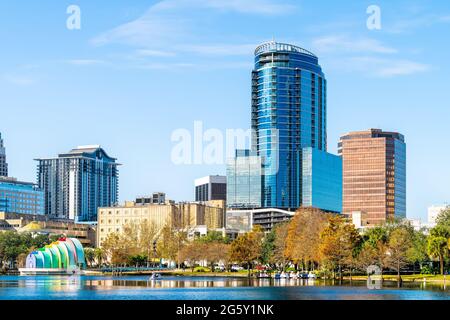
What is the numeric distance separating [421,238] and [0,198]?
4920 inches

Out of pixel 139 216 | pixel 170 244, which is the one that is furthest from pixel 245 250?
pixel 139 216

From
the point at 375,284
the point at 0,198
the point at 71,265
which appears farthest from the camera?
the point at 0,198

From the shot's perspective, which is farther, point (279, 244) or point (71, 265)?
point (71, 265)

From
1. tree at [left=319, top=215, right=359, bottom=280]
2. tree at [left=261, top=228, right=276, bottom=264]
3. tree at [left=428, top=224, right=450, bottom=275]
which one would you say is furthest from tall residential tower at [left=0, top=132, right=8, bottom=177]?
tree at [left=428, top=224, right=450, bottom=275]

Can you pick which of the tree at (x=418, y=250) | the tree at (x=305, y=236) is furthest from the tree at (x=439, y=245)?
the tree at (x=305, y=236)

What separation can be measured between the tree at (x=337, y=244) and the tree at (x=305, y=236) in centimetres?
279

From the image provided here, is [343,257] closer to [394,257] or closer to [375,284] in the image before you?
[394,257]

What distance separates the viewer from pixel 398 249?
3344 inches

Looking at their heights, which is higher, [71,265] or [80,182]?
[80,182]

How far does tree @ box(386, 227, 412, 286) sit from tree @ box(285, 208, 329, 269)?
785 cm

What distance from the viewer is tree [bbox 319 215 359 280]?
85.6 meters

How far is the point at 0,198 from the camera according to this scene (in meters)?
198

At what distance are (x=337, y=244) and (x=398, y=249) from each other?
5.99 metres
